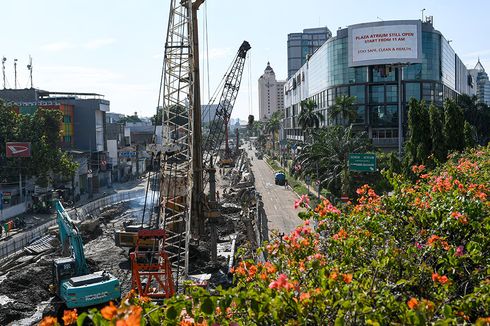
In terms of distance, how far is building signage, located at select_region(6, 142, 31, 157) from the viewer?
184 feet

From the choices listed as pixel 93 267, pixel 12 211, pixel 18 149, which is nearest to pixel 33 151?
pixel 18 149

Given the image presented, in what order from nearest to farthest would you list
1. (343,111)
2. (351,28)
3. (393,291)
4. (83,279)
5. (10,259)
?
1. (393,291)
2. (83,279)
3. (10,259)
4. (343,111)
5. (351,28)

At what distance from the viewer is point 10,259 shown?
39688 millimetres

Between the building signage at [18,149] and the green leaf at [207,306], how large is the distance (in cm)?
5516

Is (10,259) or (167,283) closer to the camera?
(167,283)

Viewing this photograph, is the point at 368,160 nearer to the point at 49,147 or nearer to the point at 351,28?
A: the point at 49,147

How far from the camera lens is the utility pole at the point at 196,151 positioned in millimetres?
38278

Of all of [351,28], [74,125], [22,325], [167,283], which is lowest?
[22,325]

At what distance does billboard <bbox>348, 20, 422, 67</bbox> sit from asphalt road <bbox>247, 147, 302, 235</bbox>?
26327mm

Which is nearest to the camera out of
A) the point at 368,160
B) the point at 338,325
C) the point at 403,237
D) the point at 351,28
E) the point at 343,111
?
the point at 338,325

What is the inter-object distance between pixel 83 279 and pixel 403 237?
17.7 metres

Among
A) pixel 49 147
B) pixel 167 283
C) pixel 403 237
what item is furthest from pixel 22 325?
pixel 49 147

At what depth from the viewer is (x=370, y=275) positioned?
10.3 metres

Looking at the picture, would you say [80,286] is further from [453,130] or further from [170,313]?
[453,130]
